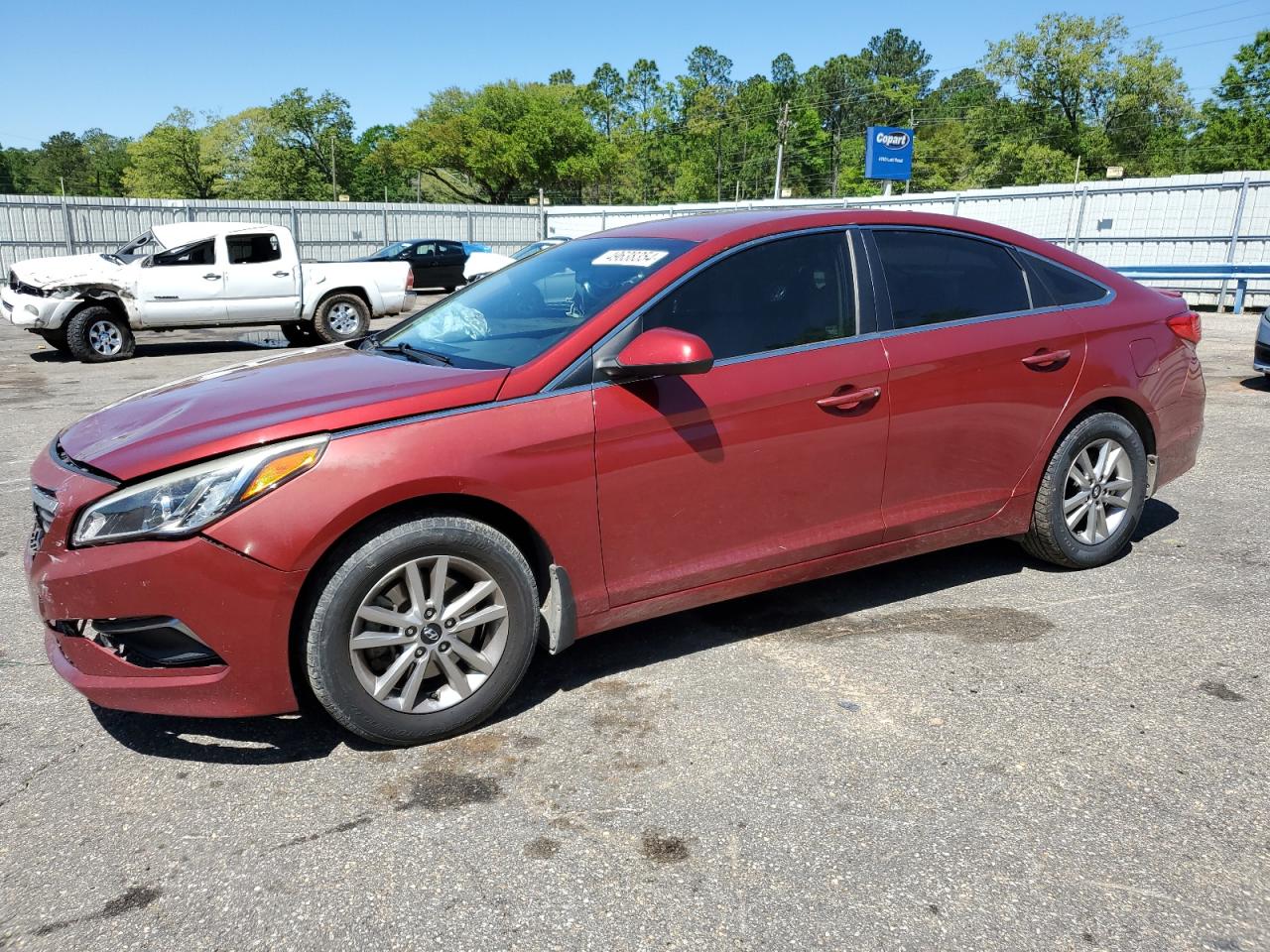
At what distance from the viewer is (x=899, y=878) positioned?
2.38 m

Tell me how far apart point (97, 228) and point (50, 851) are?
26737 mm

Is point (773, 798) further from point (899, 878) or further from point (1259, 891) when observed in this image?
point (1259, 891)

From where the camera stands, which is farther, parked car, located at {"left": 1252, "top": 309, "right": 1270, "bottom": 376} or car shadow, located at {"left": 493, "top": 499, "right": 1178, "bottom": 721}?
parked car, located at {"left": 1252, "top": 309, "right": 1270, "bottom": 376}

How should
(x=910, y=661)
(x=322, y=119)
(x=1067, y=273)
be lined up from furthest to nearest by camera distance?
(x=322, y=119), (x=1067, y=273), (x=910, y=661)

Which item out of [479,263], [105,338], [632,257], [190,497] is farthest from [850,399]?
[479,263]

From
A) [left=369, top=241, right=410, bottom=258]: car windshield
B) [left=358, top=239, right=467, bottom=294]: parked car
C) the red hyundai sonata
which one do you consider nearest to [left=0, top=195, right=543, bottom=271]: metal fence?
[left=358, top=239, right=467, bottom=294]: parked car

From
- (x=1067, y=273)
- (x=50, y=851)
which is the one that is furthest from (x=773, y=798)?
(x=1067, y=273)

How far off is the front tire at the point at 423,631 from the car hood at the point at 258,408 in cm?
39

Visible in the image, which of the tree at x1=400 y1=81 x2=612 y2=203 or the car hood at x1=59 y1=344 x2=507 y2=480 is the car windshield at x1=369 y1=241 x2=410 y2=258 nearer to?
the car hood at x1=59 y1=344 x2=507 y2=480

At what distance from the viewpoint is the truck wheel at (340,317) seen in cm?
1459

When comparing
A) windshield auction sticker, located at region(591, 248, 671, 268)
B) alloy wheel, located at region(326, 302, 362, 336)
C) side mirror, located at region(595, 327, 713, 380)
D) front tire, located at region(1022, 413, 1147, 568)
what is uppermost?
windshield auction sticker, located at region(591, 248, 671, 268)

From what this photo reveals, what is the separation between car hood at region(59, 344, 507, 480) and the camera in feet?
9.12

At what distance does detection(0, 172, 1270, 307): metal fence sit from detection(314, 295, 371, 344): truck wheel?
8.76 metres

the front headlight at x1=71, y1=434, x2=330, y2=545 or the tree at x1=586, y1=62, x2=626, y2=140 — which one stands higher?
the tree at x1=586, y1=62, x2=626, y2=140
